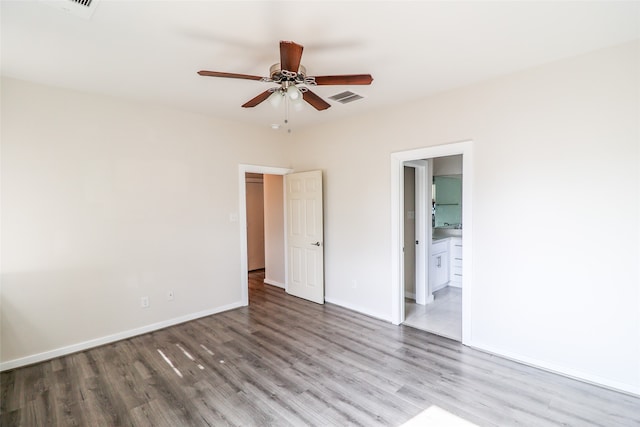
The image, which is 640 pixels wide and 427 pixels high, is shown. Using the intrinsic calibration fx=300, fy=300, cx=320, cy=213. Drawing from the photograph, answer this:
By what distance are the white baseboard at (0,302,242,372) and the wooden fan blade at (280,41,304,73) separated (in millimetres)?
3442

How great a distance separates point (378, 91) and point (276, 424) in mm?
3203

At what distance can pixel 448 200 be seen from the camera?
19.1 ft

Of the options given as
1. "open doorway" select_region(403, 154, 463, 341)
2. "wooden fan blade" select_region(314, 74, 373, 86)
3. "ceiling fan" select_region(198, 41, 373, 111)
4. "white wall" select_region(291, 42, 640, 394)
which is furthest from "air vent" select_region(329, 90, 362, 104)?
"open doorway" select_region(403, 154, 463, 341)

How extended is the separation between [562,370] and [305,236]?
132 inches

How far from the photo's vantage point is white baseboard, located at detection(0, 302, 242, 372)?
2.89 meters

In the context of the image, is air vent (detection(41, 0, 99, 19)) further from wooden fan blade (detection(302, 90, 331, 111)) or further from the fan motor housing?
wooden fan blade (detection(302, 90, 331, 111))

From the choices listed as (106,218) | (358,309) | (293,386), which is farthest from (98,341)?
(358,309)

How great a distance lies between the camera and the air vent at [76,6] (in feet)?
5.99

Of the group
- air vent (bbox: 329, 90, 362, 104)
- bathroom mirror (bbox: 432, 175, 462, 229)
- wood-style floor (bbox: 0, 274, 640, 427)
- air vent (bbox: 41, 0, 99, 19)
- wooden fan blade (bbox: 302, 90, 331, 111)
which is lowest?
wood-style floor (bbox: 0, 274, 640, 427)

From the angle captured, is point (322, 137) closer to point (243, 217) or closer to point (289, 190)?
point (289, 190)

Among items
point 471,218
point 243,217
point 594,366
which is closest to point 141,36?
point 243,217

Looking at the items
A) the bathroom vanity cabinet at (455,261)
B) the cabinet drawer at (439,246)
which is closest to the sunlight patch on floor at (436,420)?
the cabinet drawer at (439,246)

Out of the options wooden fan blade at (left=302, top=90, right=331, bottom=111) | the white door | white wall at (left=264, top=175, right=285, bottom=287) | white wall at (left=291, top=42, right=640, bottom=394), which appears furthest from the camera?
white wall at (left=264, top=175, right=285, bottom=287)

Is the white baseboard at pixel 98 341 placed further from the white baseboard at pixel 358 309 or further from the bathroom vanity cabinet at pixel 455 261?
the bathroom vanity cabinet at pixel 455 261
